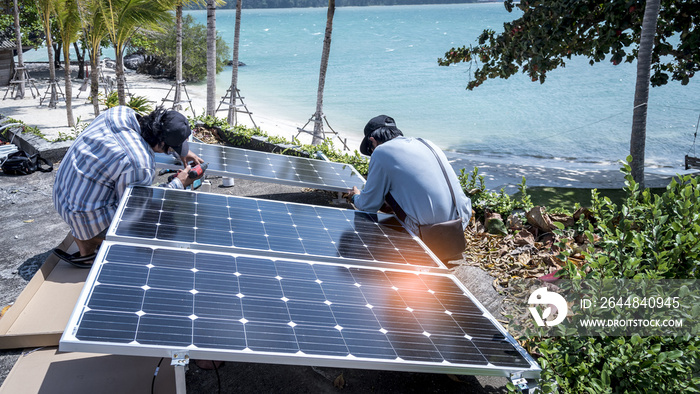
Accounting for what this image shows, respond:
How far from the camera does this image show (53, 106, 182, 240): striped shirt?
543 cm

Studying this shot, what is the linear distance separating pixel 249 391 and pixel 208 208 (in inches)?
80.4

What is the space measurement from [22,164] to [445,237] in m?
7.94

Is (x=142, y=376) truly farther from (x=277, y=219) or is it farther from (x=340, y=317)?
(x=277, y=219)

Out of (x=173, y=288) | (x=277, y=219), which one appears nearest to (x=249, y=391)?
(x=173, y=288)

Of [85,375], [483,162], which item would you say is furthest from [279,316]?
[483,162]

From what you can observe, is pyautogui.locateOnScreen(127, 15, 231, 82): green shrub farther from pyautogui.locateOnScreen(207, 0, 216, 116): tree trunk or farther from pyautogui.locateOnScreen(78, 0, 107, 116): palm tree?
pyautogui.locateOnScreen(78, 0, 107, 116): palm tree

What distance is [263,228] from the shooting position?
5.41 meters

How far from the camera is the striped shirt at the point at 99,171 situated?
5.43 metres

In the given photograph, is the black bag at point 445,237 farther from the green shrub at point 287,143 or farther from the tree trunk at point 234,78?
the tree trunk at point 234,78

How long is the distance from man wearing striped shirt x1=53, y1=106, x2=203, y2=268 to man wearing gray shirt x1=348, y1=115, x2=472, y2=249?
212 centimetres

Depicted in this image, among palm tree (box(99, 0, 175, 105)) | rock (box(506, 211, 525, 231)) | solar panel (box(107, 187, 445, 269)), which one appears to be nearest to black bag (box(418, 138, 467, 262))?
solar panel (box(107, 187, 445, 269))

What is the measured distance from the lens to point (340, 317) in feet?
12.8

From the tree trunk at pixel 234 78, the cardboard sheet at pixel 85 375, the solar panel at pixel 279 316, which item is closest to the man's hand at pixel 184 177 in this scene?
the solar panel at pixel 279 316

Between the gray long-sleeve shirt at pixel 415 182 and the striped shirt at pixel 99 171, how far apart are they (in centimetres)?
252
